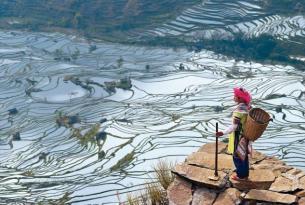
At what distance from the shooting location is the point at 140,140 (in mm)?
10305

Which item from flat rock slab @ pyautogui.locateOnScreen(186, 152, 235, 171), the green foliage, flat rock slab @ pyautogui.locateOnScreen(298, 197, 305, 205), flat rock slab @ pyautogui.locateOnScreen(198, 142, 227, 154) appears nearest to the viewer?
flat rock slab @ pyautogui.locateOnScreen(298, 197, 305, 205)

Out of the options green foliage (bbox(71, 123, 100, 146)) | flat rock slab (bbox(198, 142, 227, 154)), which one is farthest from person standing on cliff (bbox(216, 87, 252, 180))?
green foliage (bbox(71, 123, 100, 146))

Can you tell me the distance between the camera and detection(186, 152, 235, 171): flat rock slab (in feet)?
11.4

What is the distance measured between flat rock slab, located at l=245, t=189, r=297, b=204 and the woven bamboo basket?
1.13 ft

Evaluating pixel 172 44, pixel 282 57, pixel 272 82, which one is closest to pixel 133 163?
pixel 272 82

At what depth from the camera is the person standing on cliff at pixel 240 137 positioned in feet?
10.6

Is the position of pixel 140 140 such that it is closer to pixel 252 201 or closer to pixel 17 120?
pixel 17 120

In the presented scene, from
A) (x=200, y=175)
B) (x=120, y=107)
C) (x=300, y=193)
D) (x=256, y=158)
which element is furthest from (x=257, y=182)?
(x=120, y=107)

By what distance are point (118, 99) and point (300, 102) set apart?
4.51m

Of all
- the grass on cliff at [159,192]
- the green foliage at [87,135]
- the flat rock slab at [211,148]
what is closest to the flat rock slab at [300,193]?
the flat rock slab at [211,148]

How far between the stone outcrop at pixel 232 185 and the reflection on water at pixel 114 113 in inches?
172

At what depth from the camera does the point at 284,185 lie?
Answer: 3172 mm

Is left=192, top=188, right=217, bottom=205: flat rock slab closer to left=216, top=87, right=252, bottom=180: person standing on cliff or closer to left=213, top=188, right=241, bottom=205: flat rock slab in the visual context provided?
left=213, top=188, right=241, bottom=205: flat rock slab

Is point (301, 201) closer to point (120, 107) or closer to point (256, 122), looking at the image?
point (256, 122)
